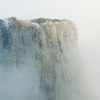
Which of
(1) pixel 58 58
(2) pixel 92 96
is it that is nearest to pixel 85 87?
(2) pixel 92 96

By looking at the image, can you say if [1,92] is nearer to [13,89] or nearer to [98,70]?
[13,89]

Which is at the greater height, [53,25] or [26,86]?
[53,25]

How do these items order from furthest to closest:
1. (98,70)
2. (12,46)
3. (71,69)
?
(98,70) → (71,69) → (12,46)

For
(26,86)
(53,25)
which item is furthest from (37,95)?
(53,25)

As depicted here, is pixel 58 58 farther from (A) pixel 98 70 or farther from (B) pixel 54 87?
(A) pixel 98 70

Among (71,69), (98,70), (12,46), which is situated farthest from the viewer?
(98,70)

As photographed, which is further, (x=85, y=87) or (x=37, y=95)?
(x=85, y=87)
